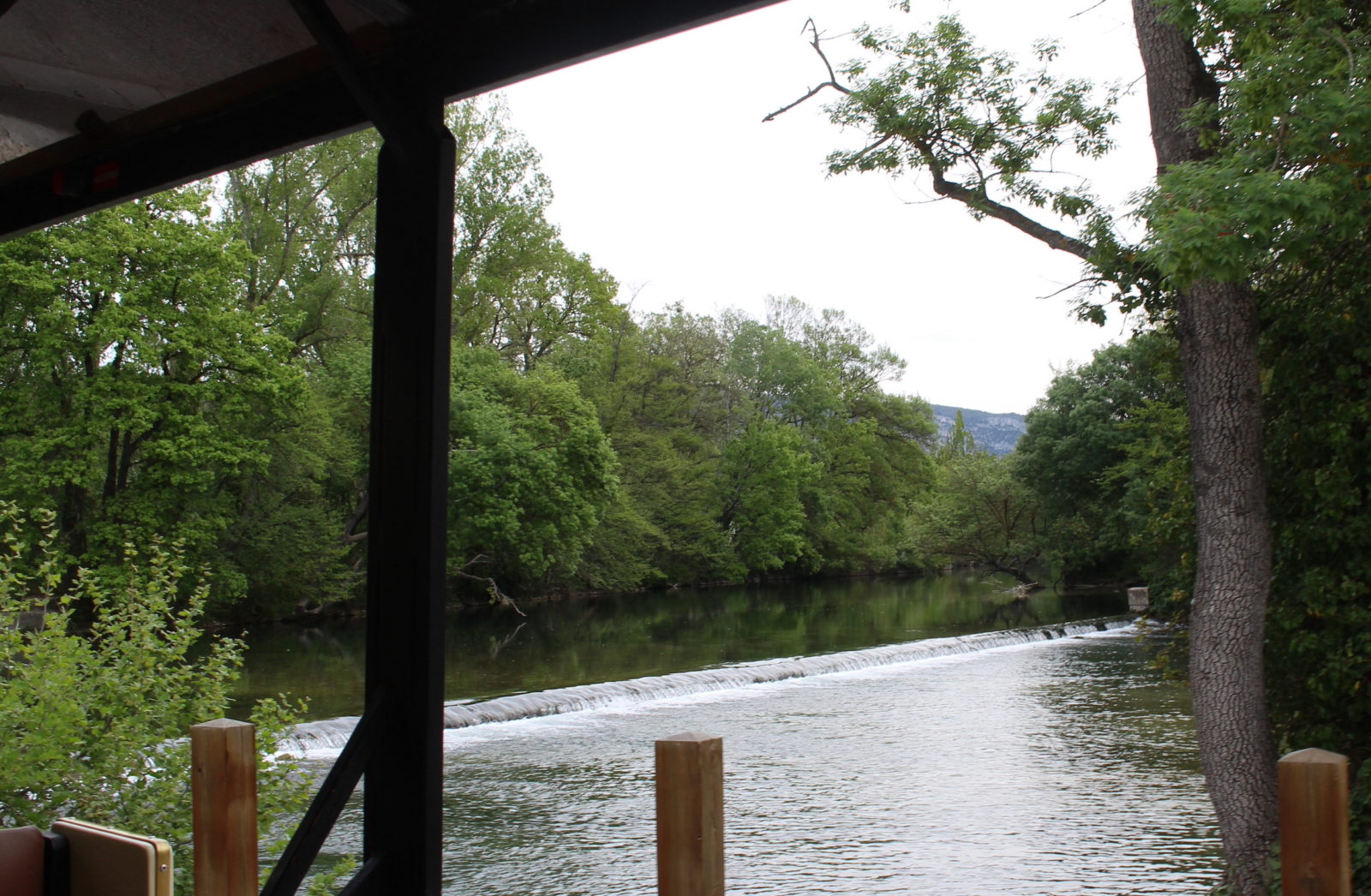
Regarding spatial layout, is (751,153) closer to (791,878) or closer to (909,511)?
(909,511)

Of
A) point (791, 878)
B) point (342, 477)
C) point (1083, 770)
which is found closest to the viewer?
point (791, 878)

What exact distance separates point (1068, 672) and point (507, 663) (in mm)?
8234

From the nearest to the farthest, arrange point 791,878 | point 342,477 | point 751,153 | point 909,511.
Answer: point 791,878 → point 342,477 → point 751,153 → point 909,511

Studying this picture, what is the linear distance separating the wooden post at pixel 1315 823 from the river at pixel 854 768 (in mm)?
6644

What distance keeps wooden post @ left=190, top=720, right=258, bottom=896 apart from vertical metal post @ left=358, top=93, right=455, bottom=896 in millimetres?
210

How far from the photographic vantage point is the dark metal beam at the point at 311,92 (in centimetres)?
198

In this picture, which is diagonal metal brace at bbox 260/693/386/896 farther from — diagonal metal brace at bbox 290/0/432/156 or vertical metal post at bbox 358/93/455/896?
diagonal metal brace at bbox 290/0/432/156

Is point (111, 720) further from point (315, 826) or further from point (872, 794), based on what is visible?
point (872, 794)

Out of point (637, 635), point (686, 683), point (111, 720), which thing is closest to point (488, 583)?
point (637, 635)

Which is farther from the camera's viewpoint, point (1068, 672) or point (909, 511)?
point (909, 511)

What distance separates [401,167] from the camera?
2211mm

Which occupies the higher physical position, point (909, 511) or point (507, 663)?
point (909, 511)

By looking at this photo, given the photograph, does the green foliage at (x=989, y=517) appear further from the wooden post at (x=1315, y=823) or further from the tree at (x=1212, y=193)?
the wooden post at (x=1315, y=823)

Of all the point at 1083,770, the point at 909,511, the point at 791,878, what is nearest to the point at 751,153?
the point at 909,511
